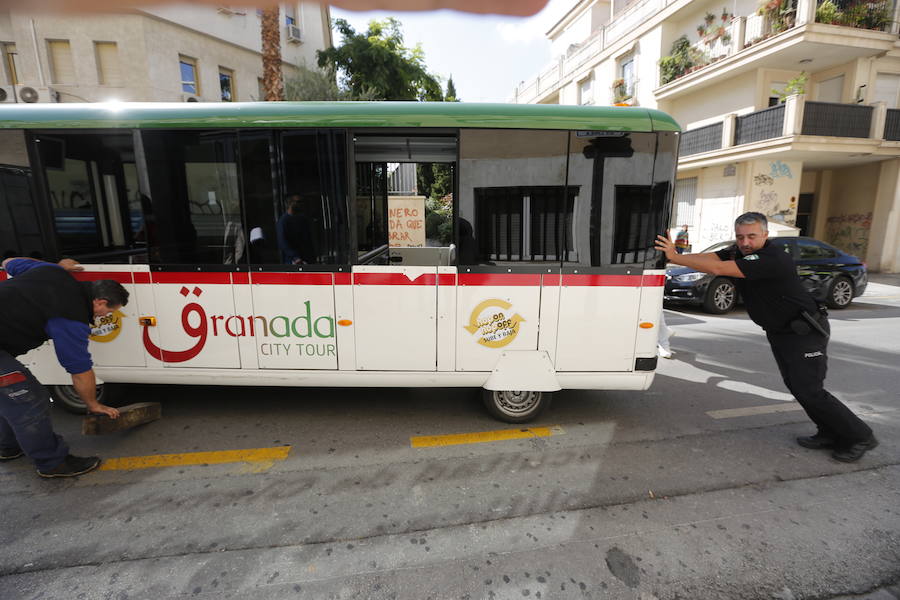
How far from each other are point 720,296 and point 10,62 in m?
24.1

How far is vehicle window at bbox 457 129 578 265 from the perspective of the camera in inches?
140

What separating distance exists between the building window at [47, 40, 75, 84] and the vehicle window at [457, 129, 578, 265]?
64.1ft

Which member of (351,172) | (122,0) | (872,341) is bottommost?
(872,341)

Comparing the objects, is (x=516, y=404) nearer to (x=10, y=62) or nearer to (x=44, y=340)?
(x=44, y=340)

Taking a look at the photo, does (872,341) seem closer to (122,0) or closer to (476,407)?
(476,407)

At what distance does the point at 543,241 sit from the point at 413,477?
2.16m

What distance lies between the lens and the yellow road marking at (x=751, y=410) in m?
4.41

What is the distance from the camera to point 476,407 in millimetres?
4461

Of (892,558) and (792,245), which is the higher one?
(792,245)

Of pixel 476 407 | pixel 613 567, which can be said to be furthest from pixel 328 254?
pixel 613 567

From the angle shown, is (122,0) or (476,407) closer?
(122,0)

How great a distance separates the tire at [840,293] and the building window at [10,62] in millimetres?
26215

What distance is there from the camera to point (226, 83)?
18703 millimetres

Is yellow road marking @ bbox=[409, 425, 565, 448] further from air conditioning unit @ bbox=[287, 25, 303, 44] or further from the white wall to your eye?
air conditioning unit @ bbox=[287, 25, 303, 44]
